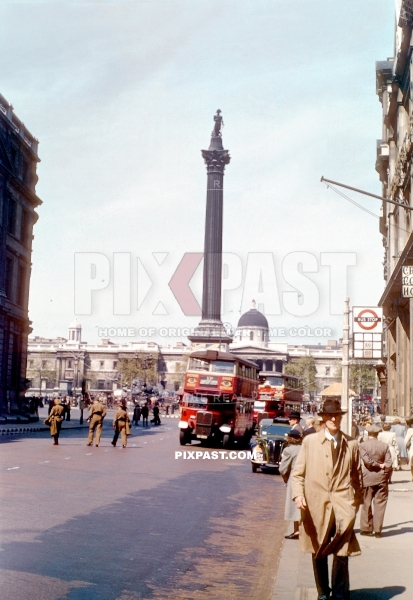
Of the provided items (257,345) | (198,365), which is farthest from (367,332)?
(257,345)

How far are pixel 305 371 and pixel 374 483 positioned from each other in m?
151

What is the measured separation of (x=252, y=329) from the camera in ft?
605

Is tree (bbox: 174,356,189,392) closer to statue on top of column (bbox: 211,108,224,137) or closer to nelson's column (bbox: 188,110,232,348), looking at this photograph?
nelson's column (bbox: 188,110,232,348)

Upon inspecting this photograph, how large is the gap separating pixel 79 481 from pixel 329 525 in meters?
11.0

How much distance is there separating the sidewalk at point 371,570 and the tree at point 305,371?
476 ft

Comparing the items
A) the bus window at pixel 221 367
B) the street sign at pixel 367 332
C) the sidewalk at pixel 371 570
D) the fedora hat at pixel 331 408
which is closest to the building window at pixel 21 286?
the bus window at pixel 221 367

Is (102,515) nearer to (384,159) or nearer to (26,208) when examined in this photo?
(384,159)

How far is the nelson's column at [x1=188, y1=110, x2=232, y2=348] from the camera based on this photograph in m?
99.3

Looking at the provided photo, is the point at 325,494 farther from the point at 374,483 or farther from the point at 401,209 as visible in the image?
the point at 401,209

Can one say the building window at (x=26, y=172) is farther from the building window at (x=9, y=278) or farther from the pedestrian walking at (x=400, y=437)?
the pedestrian walking at (x=400, y=437)

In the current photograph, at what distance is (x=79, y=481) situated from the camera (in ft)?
58.8

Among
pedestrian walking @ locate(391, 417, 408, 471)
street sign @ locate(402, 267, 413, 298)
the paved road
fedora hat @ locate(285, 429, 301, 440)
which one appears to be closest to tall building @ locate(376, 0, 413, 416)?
pedestrian walking @ locate(391, 417, 408, 471)

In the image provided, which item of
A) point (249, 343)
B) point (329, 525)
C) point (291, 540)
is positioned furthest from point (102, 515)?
point (249, 343)

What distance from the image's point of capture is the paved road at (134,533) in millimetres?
8430
